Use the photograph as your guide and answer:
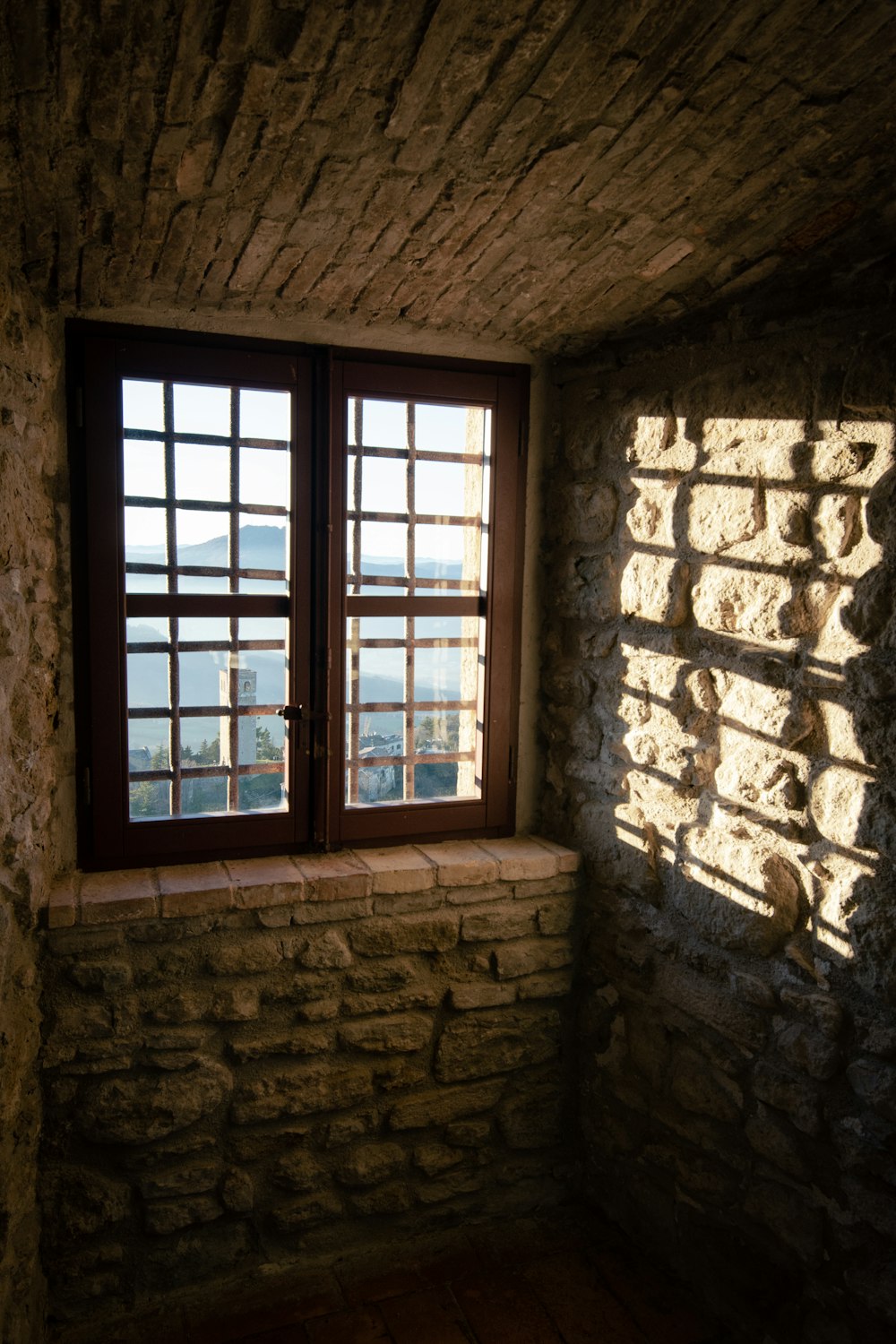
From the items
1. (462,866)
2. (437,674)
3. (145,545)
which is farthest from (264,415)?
(462,866)

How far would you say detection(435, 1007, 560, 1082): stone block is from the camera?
275 cm

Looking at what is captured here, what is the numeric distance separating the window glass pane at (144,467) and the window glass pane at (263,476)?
22cm

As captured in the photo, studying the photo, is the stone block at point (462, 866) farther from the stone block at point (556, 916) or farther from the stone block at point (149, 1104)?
the stone block at point (149, 1104)

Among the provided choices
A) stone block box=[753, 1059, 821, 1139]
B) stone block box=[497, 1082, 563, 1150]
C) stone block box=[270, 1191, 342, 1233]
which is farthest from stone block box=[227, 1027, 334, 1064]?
stone block box=[753, 1059, 821, 1139]

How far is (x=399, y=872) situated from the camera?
2.63 metres

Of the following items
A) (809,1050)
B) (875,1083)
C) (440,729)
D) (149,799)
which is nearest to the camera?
(875,1083)

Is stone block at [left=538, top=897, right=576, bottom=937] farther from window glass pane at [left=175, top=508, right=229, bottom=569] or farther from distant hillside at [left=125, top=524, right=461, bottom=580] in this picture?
window glass pane at [left=175, top=508, right=229, bottom=569]

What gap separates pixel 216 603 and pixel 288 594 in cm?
21

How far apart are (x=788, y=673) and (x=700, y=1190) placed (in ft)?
4.67

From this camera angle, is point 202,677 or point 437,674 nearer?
point 202,677

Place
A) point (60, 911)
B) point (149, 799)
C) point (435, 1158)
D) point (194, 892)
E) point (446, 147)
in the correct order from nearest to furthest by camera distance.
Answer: point (446, 147) → point (60, 911) → point (194, 892) → point (149, 799) → point (435, 1158)

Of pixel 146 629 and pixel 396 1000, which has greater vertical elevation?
pixel 146 629

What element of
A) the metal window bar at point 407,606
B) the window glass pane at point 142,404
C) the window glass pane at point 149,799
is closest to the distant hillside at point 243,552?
the metal window bar at point 407,606

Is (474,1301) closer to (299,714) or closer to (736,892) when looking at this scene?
(736,892)
